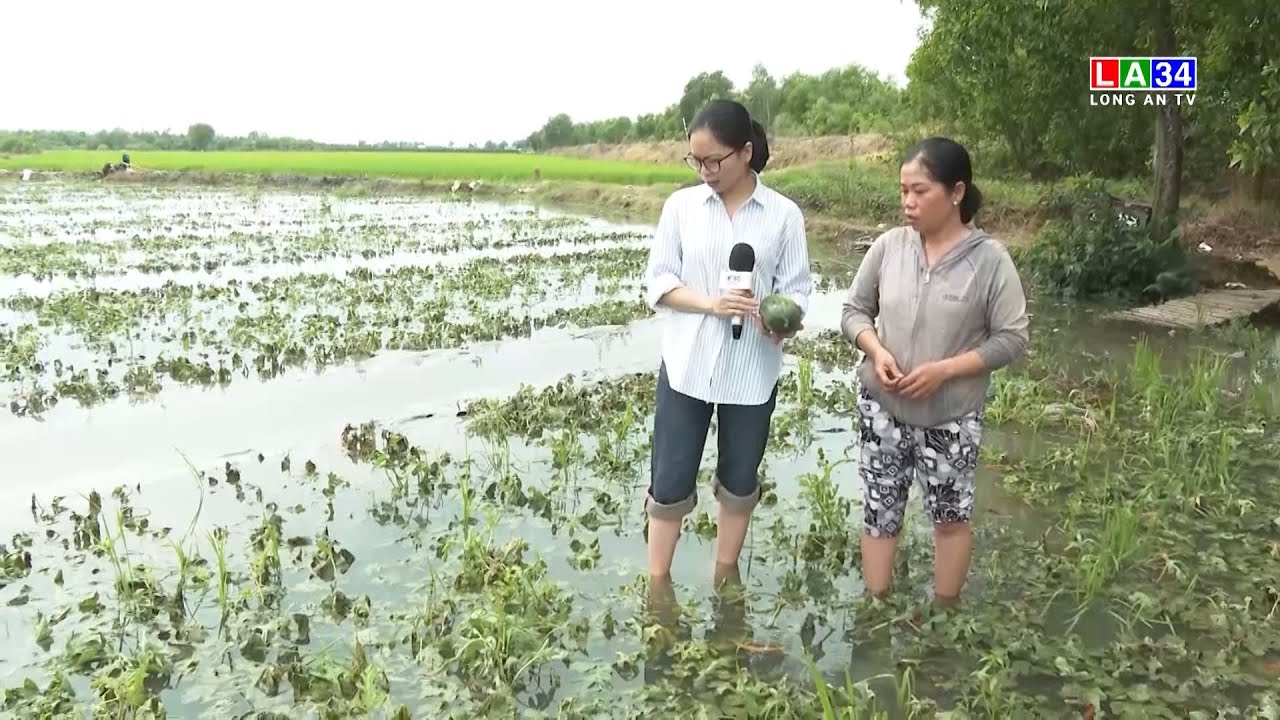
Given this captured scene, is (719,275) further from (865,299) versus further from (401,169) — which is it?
(401,169)

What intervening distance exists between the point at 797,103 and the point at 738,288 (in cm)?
5566

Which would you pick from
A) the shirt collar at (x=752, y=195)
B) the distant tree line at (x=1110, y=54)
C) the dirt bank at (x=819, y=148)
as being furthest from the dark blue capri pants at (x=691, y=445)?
the dirt bank at (x=819, y=148)

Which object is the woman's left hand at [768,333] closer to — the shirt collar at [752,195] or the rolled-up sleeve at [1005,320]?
the shirt collar at [752,195]

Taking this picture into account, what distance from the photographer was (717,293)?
3277 millimetres

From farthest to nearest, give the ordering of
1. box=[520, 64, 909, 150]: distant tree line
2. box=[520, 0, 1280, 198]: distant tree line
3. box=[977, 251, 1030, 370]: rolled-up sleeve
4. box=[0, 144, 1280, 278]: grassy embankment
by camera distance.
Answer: box=[520, 64, 909, 150]: distant tree line < box=[0, 144, 1280, 278]: grassy embankment < box=[520, 0, 1280, 198]: distant tree line < box=[977, 251, 1030, 370]: rolled-up sleeve

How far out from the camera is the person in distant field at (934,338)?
2.97 metres

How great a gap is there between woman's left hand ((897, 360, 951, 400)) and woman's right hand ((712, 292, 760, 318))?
0.58m

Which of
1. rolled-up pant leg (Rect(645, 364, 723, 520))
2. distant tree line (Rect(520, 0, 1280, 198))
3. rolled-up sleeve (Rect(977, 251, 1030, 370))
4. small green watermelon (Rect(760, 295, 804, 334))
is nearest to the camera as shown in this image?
rolled-up sleeve (Rect(977, 251, 1030, 370))

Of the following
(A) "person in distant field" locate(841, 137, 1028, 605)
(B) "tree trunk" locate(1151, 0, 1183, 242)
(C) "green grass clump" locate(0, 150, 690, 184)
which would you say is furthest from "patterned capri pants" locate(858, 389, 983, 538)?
(C) "green grass clump" locate(0, 150, 690, 184)

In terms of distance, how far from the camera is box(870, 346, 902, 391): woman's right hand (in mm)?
3025

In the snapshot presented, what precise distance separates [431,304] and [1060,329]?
6.86m

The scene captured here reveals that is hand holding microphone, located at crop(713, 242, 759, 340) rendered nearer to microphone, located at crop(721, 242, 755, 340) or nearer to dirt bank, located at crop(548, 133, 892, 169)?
microphone, located at crop(721, 242, 755, 340)

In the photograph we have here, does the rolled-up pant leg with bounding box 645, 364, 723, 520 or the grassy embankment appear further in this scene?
the grassy embankment

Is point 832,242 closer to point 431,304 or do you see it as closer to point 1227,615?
point 431,304
